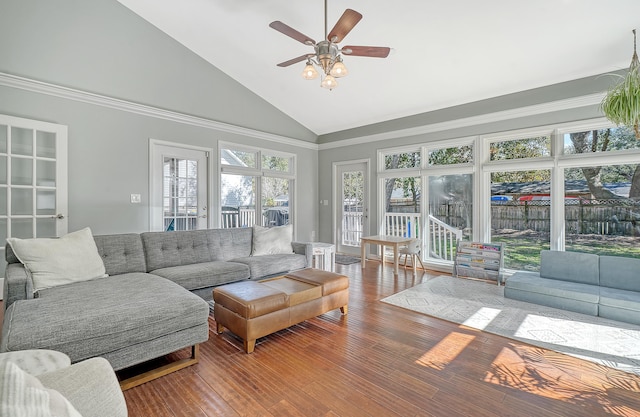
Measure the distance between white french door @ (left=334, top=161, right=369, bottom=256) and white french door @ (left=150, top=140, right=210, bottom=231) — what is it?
298cm

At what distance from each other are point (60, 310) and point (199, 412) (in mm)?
1064

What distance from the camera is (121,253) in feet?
10.0

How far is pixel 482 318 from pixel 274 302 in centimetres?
214

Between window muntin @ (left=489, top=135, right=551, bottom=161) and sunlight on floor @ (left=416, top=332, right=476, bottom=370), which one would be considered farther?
window muntin @ (left=489, top=135, right=551, bottom=161)

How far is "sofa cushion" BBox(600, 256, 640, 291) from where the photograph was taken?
3166 millimetres

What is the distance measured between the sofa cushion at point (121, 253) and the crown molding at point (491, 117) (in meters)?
4.67

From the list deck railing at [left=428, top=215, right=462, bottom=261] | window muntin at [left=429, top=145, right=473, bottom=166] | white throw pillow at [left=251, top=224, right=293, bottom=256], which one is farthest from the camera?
deck railing at [left=428, top=215, right=462, bottom=261]

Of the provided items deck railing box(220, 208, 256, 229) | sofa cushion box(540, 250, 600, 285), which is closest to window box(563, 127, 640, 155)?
sofa cushion box(540, 250, 600, 285)

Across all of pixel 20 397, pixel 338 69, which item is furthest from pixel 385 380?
pixel 338 69

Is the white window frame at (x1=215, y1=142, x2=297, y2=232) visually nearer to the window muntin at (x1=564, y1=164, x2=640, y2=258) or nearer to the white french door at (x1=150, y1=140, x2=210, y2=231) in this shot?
the white french door at (x1=150, y1=140, x2=210, y2=231)

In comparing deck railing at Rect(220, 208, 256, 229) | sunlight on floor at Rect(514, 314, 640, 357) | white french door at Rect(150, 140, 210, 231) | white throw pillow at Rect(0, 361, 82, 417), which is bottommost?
sunlight on floor at Rect(514, 314, 640, 357)

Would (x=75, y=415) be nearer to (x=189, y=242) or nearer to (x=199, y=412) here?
(x=199, y=412)

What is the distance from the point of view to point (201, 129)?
520 centimetres

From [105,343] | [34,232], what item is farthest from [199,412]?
[34,232]
